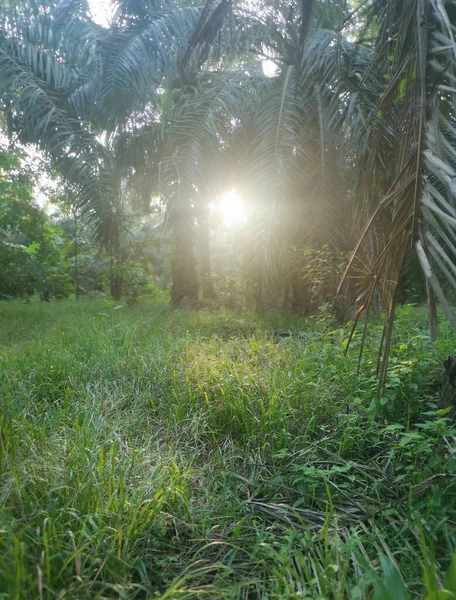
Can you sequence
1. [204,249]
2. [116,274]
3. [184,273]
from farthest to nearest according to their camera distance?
[116,274], [204,249], [184,273]

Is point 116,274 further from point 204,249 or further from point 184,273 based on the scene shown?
point 184,273

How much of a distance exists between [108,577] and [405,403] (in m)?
1.96

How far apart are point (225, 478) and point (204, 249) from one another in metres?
9.24

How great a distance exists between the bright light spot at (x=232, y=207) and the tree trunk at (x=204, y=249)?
36 cm

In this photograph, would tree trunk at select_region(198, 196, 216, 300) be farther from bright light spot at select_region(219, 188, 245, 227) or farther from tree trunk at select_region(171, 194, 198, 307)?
tree trunk at select_region(171, 194, 198, 307)

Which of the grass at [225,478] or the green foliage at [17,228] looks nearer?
the grass at [225,478]

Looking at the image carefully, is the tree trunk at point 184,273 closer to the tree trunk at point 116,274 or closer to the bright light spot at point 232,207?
the bright light spot at point 232,207

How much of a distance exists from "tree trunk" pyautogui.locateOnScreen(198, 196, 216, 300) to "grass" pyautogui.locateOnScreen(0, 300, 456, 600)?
418 cm

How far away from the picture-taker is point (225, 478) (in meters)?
2.05

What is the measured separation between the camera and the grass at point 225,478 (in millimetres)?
1355

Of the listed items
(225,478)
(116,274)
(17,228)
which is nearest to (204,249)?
(116,274)

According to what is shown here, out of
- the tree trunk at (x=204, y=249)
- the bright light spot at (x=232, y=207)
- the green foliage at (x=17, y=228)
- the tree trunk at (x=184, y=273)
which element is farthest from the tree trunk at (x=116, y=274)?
the bright light spot at (x=232, y=207)

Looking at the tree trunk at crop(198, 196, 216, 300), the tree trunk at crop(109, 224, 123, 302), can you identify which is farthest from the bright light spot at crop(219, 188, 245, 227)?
the tree trunk at crop(109, 224, 123, 302)

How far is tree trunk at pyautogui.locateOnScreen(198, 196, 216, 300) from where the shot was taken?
24.2 ft
